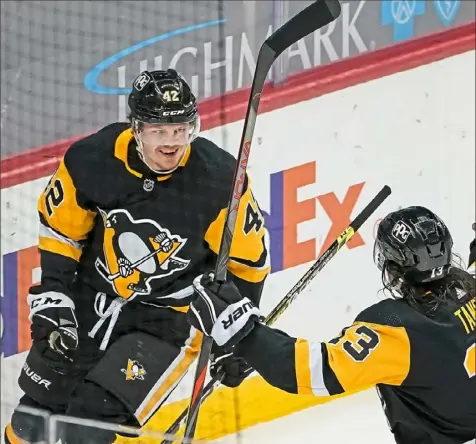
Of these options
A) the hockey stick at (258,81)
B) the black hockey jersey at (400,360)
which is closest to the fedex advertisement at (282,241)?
the hockey stick at (258,81)

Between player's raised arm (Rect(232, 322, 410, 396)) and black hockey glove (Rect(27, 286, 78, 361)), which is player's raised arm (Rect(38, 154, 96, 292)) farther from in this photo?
player's raised arm (Rect(232, 322, 410, 396))

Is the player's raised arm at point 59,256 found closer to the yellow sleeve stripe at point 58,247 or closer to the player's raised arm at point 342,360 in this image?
the yellow sleeve stripe at point 58,247

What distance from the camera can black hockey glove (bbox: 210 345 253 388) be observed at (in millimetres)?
3494

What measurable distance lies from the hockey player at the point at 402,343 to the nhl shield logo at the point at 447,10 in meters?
2.18

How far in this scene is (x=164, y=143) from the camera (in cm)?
331

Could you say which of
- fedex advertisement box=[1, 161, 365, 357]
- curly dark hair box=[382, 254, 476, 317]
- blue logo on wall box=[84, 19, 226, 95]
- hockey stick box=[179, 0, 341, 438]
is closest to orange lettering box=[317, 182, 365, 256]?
fedex advertisement box=[1, 161, 365, 357]

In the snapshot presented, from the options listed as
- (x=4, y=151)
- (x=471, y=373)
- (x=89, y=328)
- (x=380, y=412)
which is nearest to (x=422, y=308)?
(x=471, y=373)

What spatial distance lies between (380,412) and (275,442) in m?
0.92

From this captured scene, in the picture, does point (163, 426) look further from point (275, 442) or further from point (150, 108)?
point (150, 108)

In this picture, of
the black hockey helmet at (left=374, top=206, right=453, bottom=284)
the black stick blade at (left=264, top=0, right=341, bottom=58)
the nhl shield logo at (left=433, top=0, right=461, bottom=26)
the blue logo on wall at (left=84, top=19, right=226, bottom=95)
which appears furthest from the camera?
the nhl shield logo at (left=433, top=0, right=461, bottom=26)

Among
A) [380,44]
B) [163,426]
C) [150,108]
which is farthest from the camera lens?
[380,44]

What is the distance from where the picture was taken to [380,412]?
13.9 ft

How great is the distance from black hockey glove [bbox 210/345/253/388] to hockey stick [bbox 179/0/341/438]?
0.38 metres

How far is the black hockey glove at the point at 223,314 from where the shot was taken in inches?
113
